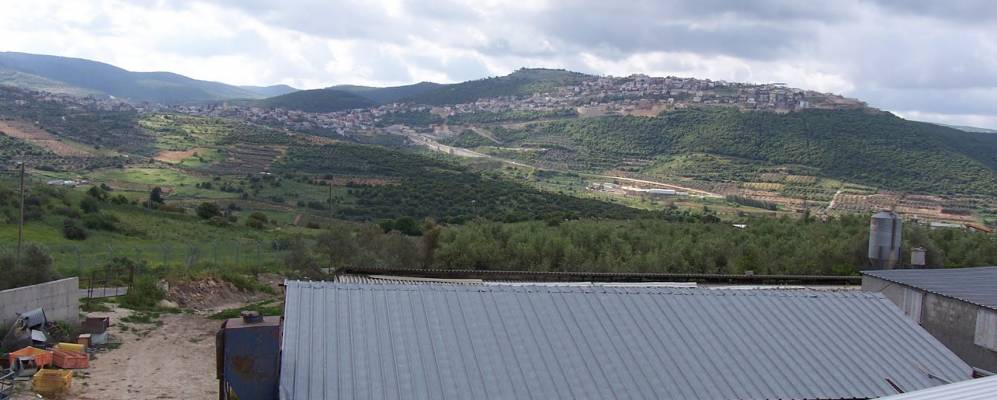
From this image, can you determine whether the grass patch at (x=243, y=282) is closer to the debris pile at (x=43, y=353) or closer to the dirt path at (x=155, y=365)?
the dirt path at (x=155, y=365)

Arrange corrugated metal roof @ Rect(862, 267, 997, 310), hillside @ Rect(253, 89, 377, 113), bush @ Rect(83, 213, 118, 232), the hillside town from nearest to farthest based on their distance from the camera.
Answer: corrugated metal roof @ Rect(862, 267, 997, 310) < bush @ Rect(83, 213, 118, 232) < the hillside town < hillside @ Rect(253, 89, 377, 113)

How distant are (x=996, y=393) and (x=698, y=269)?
844 inches

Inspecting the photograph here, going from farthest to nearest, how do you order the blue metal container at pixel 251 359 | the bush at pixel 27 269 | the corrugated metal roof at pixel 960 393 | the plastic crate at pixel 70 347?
1. the bush at pixel 27 269
2. the plastic crate at pixel 70 347
3. the blue metal container at pixel 251 359
4. the corrugated metal roof at pixel 960 393

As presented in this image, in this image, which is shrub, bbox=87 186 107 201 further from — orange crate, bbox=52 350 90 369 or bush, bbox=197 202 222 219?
orange crate, bbox=52 350 90 369

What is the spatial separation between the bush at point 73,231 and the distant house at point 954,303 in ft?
115

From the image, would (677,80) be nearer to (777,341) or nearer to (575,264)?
(575,264)

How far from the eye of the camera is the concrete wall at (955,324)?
1224cm

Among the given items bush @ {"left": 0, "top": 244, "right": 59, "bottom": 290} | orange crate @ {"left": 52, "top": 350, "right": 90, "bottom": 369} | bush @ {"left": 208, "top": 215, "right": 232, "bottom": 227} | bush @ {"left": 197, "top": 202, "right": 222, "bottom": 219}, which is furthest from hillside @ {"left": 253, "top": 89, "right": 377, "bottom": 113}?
orange crate @ {"left": 52, "top": 350, "right": 90, "bottom": 369}

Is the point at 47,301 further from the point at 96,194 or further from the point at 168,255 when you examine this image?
the point at 96,194

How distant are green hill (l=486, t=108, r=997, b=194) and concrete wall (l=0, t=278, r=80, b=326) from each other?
71.2 metres

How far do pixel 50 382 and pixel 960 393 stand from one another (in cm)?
1514

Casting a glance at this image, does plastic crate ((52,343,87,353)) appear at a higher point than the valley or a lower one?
lower

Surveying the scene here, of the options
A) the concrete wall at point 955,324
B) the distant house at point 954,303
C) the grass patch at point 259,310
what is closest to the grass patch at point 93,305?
the grass patch at point 259,310

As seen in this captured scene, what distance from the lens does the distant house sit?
39.7ft
